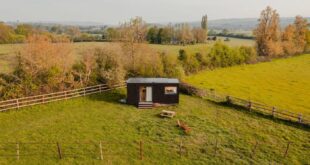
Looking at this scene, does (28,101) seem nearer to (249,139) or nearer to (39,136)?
(39,136)

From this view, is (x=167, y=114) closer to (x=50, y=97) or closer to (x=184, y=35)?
(x=50, y=97)

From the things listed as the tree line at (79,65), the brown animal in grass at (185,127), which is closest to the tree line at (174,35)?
the tree line at (79,65)

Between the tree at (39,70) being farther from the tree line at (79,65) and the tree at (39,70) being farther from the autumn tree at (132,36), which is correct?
the autumn tree at (132,36)

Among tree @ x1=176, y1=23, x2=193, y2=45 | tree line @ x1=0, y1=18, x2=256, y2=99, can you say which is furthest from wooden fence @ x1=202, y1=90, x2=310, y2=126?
tree @ x1=176, y1=23, x2=193, y2=45

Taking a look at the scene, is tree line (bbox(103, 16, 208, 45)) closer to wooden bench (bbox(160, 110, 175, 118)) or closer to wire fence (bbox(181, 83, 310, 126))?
wire fence (bbox(181, 83, 310, 126))

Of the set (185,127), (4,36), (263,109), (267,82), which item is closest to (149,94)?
(185,127)
